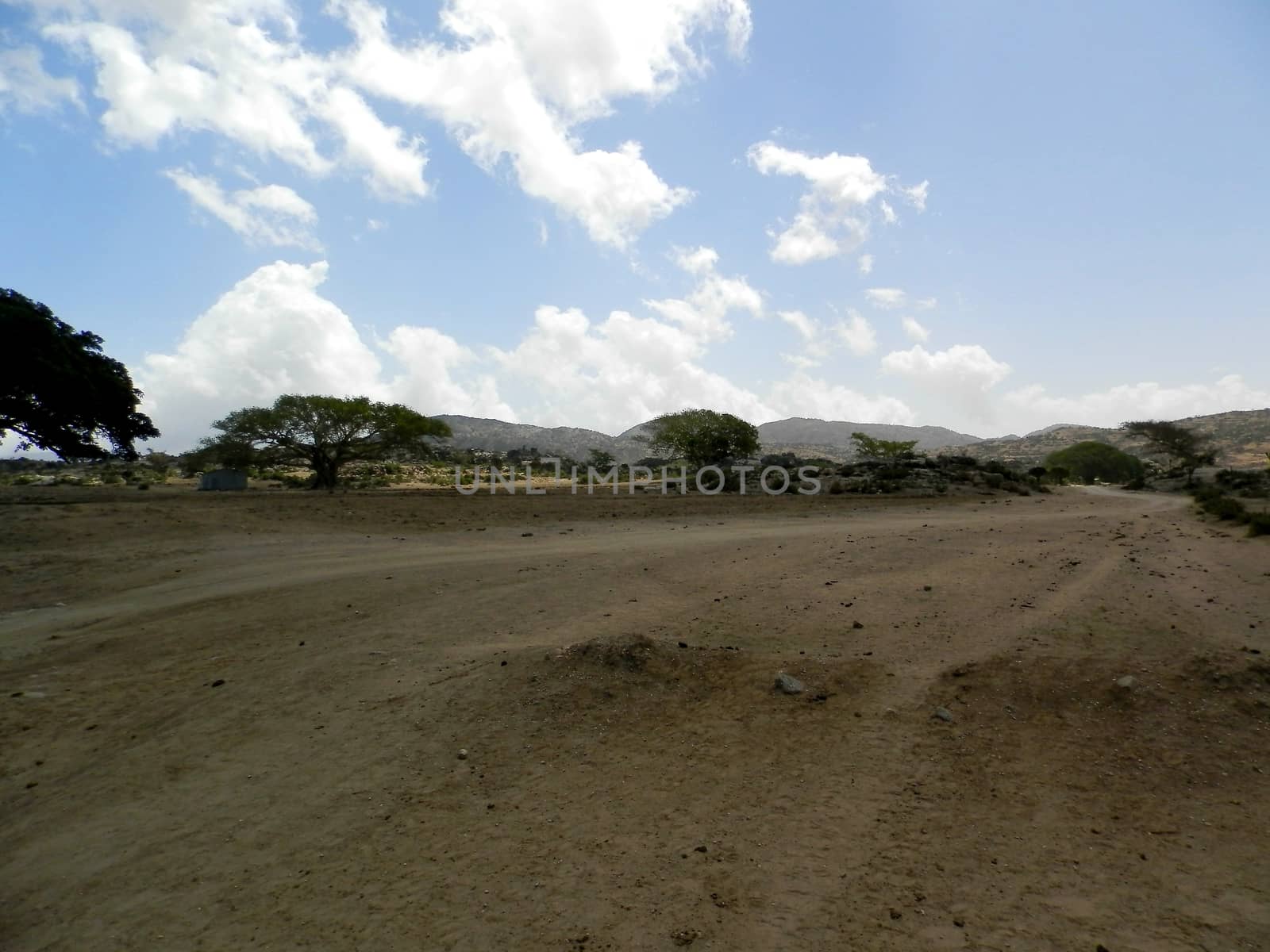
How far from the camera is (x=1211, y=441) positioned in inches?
2788

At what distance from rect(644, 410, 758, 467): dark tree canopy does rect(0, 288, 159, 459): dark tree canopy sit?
96.8 ft

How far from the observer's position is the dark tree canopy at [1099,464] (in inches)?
2413

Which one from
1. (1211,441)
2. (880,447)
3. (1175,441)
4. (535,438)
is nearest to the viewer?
(1175,441)

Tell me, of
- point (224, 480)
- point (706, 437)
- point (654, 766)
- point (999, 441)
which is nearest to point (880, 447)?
point (706, 437)

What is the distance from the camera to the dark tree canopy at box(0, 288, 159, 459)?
22094 millimetres

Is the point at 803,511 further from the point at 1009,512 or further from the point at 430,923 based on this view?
the point at 430,923

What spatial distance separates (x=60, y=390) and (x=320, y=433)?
10946mm

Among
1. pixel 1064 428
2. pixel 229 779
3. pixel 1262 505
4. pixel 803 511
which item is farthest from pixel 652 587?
pixel 1064 428

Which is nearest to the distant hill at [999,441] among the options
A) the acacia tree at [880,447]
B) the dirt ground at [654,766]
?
the acacia tree at [880,447]

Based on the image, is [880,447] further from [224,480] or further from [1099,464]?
[224,480]

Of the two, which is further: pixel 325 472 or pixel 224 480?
pixel 325 472

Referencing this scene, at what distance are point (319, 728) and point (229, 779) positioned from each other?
755 millimetres

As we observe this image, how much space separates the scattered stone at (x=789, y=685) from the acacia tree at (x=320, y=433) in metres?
31.4

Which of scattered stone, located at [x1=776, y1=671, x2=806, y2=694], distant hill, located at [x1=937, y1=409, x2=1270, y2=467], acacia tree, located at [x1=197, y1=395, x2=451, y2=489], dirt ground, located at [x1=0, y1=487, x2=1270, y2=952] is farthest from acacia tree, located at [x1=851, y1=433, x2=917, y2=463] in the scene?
scattered stone, located at [x1=776, y1=671, x2=806, y2=694]
